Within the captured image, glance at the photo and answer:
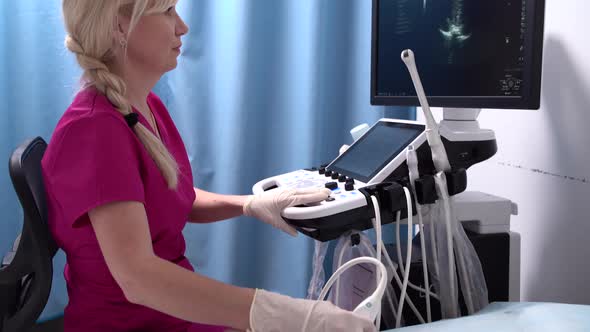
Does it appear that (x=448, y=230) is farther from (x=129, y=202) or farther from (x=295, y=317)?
(x=129, y=202)

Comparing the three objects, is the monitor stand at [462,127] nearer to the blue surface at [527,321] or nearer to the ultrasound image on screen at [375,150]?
the ultrasound image on screen at [375,150]

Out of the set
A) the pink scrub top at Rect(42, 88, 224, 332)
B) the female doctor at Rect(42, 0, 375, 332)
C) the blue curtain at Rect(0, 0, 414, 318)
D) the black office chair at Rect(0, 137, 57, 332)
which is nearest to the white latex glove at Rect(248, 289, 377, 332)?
the female doctor at Rect(42, 0, 375, 332)

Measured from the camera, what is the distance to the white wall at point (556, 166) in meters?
1.00

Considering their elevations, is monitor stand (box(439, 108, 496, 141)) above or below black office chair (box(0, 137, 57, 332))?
above

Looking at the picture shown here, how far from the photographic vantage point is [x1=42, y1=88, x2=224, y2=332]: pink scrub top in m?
0.73

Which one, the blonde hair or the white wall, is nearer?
the blonde hair

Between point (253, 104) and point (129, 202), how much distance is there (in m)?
0.92

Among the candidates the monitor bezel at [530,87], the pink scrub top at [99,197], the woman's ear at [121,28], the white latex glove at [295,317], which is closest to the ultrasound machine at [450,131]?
the monitor bezel at [530,87]

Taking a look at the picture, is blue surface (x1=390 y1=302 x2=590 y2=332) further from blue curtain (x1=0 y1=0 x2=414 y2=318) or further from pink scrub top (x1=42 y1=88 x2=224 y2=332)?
blue curtain (x1=0 y1=0 x2=414 y2=318)

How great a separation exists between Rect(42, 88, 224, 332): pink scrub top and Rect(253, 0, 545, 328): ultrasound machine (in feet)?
0.78

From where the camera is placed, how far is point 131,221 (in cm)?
73

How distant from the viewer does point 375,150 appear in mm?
997

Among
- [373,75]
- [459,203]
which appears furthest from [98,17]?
[459,203]

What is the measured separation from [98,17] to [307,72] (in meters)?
0.88
